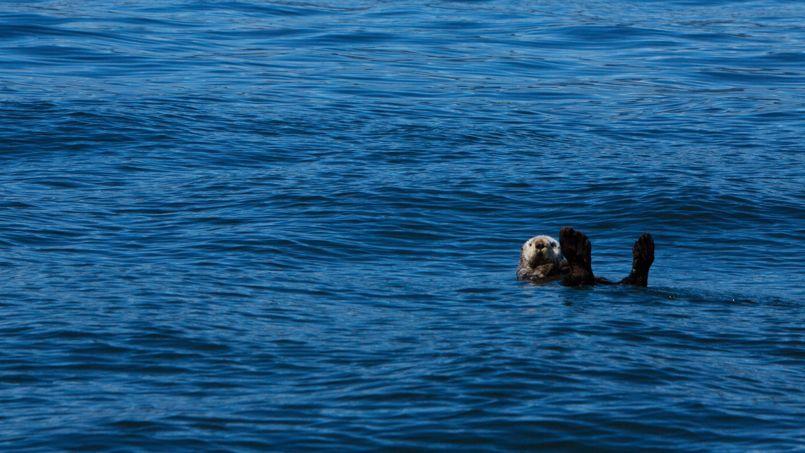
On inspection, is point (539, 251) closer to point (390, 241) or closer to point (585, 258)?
point (585, 258)

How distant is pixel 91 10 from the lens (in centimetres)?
2975

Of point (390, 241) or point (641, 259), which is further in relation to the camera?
point (390, 241)

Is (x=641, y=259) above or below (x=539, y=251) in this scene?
Answer: above

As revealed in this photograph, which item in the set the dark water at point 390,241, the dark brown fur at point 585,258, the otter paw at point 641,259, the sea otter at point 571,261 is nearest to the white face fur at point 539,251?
the sea otter at point 571,261

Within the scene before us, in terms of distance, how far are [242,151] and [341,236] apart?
14.1 ft

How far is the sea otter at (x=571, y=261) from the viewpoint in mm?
9328

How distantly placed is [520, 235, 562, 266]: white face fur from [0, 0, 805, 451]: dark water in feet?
0.85

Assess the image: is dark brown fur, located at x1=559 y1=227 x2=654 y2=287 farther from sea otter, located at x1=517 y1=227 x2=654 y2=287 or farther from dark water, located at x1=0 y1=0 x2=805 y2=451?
dark water, located at x1=0 y1=0 x2=805 y2=451

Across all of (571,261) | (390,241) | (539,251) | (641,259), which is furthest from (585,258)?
(390,241)

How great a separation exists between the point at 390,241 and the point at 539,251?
2232mm

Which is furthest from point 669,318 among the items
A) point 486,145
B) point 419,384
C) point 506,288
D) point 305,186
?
point 486,145

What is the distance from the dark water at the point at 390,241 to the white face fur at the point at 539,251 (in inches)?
10.2

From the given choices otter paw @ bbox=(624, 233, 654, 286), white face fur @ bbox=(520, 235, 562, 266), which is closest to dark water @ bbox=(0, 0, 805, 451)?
otter paw @ bbox=(624, 233, 654, 286)

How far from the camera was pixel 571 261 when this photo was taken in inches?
376
